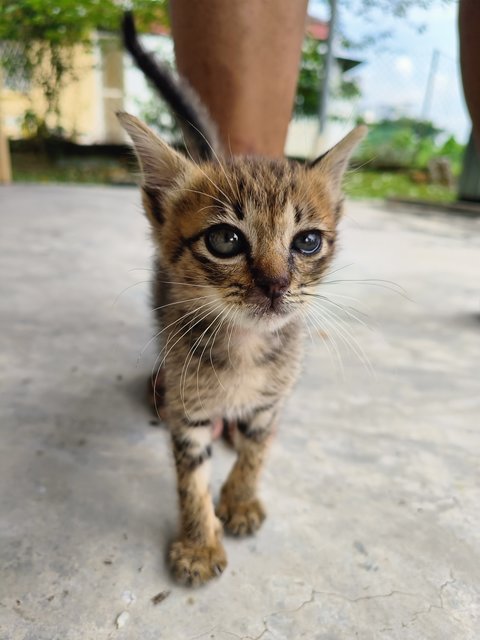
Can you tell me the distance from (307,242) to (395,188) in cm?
684

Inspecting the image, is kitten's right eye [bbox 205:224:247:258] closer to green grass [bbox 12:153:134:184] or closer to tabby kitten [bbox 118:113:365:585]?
tabby kitten [bbox 118:113:365:585]

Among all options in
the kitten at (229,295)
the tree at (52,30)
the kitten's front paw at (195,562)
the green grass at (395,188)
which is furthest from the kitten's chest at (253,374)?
the tree at (52,30)

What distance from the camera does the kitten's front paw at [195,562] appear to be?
3.06 ft

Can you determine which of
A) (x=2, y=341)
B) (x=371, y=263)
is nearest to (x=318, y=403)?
(x=2, y=341)

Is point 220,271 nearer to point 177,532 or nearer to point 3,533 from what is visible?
point 177,532

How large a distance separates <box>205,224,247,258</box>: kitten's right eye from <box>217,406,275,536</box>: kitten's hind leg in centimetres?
38

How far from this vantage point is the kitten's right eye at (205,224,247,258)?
96cm

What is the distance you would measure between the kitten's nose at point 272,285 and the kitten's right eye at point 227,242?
0.08m

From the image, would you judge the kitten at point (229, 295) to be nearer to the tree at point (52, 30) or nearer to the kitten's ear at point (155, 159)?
the kitten's ear at point (155, 159)

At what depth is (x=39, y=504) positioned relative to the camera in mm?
1082

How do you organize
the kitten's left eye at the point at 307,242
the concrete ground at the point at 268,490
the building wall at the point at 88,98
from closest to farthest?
the concrete ground at the point at 268,490 < the kitten's left eye at the point at 307,242 < the building wall at the point at 88,98

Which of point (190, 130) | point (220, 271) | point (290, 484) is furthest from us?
point (190, 130)

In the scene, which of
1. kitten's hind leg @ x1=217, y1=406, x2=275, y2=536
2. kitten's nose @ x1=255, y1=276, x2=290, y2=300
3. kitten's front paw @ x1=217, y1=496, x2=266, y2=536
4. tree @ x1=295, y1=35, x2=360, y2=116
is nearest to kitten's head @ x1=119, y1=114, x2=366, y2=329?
kitten's nose @ x1=255, y1=276, x2=290, y2=300

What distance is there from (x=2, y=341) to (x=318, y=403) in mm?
1106
